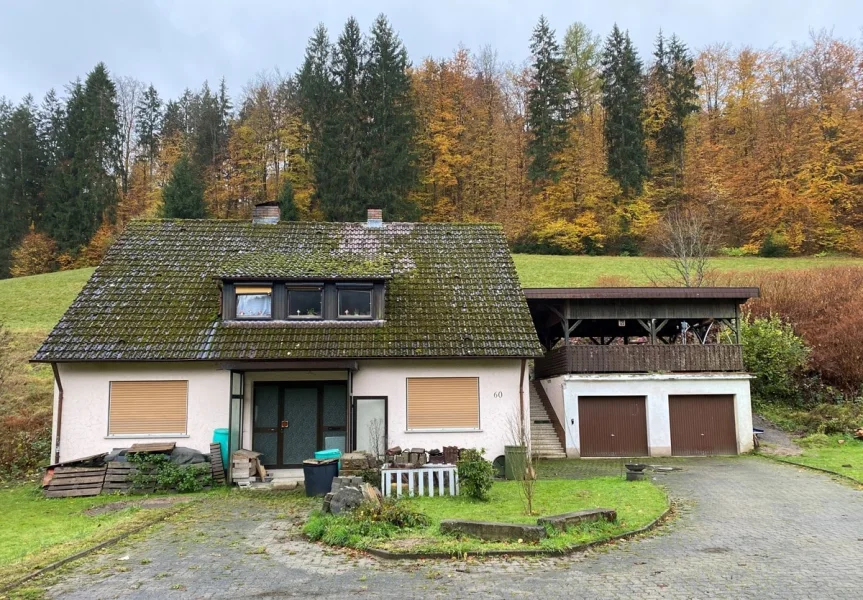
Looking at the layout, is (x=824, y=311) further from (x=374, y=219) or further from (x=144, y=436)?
(x=144, y=436)

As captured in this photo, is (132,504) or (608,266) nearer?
(132,504)

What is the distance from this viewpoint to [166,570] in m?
7.25

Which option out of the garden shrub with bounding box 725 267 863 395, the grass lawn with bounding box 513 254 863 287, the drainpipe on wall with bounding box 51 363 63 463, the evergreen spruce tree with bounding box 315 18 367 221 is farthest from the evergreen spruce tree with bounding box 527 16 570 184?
the drainpipe on wall with bounding box 51 363 63 463

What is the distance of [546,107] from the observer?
45312mm

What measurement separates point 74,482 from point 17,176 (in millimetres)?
44277

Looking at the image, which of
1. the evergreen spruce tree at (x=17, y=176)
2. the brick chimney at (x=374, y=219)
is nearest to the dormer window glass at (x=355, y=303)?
the brick chimney at (x=374, y=219)

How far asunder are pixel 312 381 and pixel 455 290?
4.79m

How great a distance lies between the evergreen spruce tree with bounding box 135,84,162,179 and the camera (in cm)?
5026

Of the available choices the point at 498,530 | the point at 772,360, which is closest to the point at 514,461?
the point at 498,530

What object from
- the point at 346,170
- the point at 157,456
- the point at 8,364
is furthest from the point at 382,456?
the point at 346,170

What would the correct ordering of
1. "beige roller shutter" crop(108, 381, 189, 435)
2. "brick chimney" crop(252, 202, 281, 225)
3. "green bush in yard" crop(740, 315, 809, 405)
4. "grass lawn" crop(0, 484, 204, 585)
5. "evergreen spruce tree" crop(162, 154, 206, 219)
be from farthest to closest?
"evergreen spruce tree" crop(162, 154, 206, 219) < "green bush in yard" crop(740, 315, 809, 405) < "brick chimney" crop(252, 202, 281, 225) < "beige roller shutter" crop(108, 381, 189, 435) < "grass lawn" crop(0, 484, 204, 585)

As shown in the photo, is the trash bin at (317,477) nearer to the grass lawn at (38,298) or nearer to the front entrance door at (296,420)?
the front entrance door at (296,420)

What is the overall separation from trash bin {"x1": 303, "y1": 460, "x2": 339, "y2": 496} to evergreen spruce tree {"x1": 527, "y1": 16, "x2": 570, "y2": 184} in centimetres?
3478

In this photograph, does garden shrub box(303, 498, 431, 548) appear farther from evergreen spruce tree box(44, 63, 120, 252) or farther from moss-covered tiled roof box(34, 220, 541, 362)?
evergreen spruce tree box(44, 63, 120, 252)
